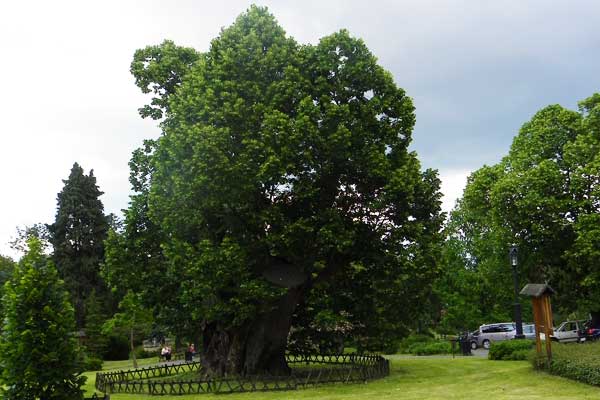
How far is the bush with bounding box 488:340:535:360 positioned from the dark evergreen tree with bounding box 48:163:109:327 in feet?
137

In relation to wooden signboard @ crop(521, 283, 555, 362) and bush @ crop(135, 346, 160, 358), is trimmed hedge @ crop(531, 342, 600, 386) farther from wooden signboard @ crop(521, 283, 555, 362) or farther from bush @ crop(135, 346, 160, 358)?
bush @ crop(135, 346, 160, 358)

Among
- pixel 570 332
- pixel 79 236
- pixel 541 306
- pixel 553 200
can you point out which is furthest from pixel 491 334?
pixel 79 236

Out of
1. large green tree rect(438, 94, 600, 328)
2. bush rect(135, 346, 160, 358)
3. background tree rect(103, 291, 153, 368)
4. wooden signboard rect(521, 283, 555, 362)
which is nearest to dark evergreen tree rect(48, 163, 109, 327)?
background tree rect(103, 291, 153, 368)

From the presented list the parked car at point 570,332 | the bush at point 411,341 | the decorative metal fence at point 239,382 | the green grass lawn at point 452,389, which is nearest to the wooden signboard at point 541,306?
the green grass lawn at point 452,389

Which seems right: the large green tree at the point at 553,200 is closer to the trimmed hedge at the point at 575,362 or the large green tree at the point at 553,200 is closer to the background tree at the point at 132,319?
the trimmed hedge at the point at 575,362

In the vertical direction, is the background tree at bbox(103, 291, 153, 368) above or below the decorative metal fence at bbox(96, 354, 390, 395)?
above

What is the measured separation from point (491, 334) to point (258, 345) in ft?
80.9

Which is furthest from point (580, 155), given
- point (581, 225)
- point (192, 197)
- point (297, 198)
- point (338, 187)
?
point (192, 197)

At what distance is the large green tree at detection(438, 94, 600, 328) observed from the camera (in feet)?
115

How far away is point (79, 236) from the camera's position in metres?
61.6

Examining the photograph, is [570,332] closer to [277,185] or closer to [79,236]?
[277,185]

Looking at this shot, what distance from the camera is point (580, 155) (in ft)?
116

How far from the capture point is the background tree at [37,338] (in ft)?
47.1

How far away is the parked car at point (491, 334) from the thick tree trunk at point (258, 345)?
74.4 feet
